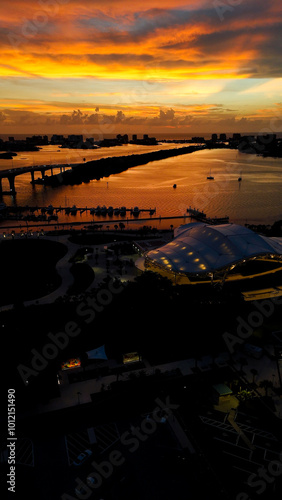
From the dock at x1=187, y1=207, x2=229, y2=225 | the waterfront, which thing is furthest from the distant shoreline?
the dock at x1=187, y1=207, x2=229, y2=225

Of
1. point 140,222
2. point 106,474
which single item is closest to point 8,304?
point 106,474

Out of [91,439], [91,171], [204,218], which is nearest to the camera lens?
[91,439]

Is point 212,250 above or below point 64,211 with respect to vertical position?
above

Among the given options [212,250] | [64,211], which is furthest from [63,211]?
[212,250]

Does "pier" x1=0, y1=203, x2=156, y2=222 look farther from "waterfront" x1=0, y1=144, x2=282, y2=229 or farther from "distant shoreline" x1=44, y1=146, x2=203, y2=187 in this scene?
"distant shoreline" x1=44, y1=146, x2=203, y2=187

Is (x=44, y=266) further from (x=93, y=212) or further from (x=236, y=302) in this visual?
(x=93, y=212)

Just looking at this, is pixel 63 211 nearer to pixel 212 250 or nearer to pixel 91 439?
pixel 212 250

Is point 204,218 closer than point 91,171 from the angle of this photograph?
Yes

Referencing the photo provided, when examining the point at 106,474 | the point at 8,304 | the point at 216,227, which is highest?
the point at 216,227
